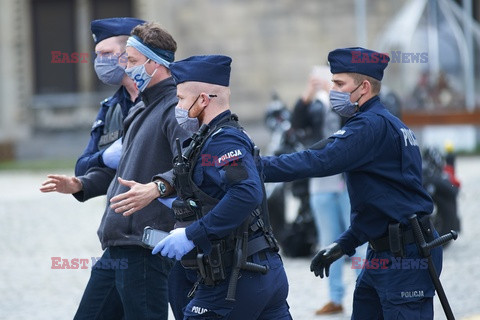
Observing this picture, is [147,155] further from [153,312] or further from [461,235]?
[461,235]

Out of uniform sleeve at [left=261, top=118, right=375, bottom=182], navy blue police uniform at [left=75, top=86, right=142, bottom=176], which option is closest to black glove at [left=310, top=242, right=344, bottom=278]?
uniform sleeve at [left=261, top=118, right=375, bottom=182]

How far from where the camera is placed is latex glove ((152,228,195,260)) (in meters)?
4.62

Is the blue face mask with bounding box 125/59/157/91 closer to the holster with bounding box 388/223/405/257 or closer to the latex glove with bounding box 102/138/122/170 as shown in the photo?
the latex glove with bounding box 102/138/122/170

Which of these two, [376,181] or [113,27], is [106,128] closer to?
[113,27]

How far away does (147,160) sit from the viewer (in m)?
5.38

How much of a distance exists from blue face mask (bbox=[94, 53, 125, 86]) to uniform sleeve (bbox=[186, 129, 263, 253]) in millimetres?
1357

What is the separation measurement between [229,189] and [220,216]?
0.12 metres

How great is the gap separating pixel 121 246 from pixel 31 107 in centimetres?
2363

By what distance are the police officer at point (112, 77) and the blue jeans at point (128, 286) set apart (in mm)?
612

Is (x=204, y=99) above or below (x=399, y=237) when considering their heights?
above

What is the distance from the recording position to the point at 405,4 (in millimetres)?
27844

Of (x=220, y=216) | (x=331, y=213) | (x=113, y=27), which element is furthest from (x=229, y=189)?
(x=331, y=213)

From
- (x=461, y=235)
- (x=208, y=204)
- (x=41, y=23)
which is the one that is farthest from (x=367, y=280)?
(x=41, y=23)

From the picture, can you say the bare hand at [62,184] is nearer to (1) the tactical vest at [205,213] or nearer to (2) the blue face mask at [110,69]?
(2) the blue face mask at [110,69]
